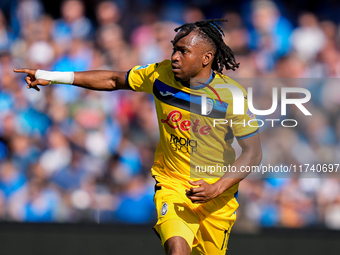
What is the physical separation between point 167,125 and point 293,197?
2.99 meters

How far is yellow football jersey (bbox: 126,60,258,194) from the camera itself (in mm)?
3701

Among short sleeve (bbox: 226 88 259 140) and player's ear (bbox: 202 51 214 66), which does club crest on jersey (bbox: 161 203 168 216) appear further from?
player's ear (bbox: 202 51 214 66)

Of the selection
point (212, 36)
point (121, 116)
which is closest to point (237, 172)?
point (212, 36)

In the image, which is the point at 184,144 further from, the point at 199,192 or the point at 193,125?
the point at 199,192

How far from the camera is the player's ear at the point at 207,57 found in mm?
3703

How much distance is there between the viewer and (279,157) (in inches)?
246

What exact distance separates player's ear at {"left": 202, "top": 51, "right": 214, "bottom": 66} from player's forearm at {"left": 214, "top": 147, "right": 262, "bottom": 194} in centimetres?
82

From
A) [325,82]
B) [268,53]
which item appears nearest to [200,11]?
[268,53]

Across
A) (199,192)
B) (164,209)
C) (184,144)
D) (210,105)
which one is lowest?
(164,209)

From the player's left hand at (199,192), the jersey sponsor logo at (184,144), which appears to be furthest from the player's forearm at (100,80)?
the player's left hand at (199,192)

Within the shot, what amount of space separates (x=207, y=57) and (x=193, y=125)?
583mm

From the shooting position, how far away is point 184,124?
3.74 meters

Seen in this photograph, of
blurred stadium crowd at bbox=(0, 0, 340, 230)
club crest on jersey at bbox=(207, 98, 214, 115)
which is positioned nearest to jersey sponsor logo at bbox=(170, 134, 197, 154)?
club crest on jersey at bbox=(207, 98, 214, 115)

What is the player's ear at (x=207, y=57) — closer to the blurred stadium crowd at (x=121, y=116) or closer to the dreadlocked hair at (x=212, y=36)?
the dreadlocked hair at (x=212, y=36)
